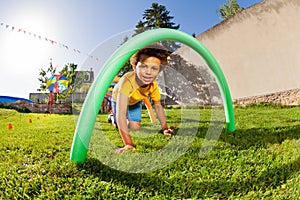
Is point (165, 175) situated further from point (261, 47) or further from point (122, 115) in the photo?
A: point (261, 47)

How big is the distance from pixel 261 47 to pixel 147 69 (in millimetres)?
6606

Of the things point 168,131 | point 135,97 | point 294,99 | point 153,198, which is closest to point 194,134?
point 168,131

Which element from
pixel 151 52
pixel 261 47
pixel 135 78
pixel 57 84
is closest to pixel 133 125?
pixel 135 78

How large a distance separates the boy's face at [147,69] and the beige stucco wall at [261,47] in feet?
21.1

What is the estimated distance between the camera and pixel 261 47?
26.6 ft

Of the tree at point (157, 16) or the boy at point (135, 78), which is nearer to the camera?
the boy at point (135, 78)

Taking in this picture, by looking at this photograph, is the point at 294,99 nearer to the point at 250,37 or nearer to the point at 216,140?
the point at 250,37

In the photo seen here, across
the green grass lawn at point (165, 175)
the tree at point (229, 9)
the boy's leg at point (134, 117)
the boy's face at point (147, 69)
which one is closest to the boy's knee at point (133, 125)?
the boy's leg at point (134, 117)

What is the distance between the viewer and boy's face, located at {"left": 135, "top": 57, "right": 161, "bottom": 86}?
8.40 ft

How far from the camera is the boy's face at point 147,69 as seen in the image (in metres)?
2.56

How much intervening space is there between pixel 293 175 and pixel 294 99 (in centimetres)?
656

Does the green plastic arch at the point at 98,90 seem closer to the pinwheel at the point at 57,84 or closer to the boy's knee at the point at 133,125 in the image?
the boy's knee at the point at 133,125

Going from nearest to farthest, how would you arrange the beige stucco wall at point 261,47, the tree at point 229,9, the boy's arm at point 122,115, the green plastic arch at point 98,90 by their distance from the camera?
the green plastic arch at point 98,90, the boy's arm at point 122,115, the beige stucco wall at point 261,47, the tree at point 229,9

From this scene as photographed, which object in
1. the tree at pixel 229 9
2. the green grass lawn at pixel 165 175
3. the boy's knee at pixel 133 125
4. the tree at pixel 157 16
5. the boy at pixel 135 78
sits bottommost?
the green grass lawn at pixel 165 175
